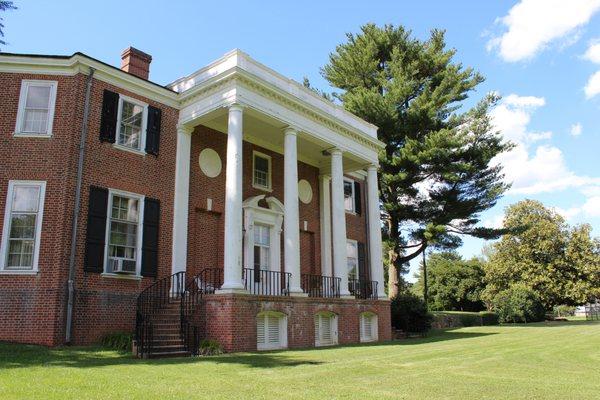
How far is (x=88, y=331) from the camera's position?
1311cm

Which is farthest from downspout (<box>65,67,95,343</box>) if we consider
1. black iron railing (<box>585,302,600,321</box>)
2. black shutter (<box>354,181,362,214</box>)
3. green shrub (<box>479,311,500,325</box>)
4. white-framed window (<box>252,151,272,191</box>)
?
black iron railing (<box>585,302,600,321</box>)

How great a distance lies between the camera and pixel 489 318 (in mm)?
37031

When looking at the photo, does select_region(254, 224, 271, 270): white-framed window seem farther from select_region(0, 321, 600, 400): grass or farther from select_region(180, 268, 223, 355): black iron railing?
select_region(0, 321, 600, 400): grass

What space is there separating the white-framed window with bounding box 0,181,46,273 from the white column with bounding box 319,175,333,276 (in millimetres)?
11308

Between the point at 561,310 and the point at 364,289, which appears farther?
the point at 561,310

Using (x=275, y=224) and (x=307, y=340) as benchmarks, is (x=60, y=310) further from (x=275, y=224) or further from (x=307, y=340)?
(x=275, y=224)

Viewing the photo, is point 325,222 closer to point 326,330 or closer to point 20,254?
point 326,330

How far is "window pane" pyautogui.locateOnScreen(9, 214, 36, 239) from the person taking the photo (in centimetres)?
1327

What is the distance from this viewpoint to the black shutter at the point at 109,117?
14523mm

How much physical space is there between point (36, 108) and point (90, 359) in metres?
7.57

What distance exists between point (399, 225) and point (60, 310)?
72.9 feet

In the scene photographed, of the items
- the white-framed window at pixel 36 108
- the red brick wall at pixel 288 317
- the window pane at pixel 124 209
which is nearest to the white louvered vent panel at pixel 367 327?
the red brick wall at pixel 288 317

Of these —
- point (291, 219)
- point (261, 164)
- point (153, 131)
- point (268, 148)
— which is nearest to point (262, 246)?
point (291, 219)

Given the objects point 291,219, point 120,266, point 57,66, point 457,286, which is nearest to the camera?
point 120,266
